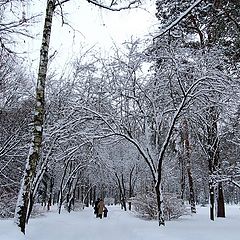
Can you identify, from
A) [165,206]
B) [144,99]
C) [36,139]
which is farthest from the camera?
[165,206]

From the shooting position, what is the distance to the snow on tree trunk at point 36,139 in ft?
28.5

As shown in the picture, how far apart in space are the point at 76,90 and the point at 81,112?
7.90 feet

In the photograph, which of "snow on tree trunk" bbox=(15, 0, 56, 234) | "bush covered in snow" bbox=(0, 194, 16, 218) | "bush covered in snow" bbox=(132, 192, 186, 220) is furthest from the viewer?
"bush covered in snow" bbox=(0, 194, 16, 218)

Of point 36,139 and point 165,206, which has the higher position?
point 36,139

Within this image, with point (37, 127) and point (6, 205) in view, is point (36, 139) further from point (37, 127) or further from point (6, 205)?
point (6, 205)

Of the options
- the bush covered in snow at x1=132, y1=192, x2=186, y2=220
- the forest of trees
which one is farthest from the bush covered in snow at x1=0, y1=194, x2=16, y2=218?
the bush covered in snow at x1=132, y1=192, x2=186, y2=220

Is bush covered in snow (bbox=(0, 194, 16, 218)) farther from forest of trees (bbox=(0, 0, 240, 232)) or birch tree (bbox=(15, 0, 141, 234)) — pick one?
birch tree (bbox=(15, 0, 141, 234))

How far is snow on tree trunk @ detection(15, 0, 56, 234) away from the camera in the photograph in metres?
8.67

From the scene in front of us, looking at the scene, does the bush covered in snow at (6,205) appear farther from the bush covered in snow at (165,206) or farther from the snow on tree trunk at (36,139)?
the snow on tree trunk at (36,139)

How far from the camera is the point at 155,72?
1478cm

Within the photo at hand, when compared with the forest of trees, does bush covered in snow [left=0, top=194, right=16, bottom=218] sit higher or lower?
lower

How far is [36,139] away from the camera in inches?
353

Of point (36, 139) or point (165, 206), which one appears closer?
point (36, 139)

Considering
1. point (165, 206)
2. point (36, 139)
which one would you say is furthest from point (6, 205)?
point (36, 139)
